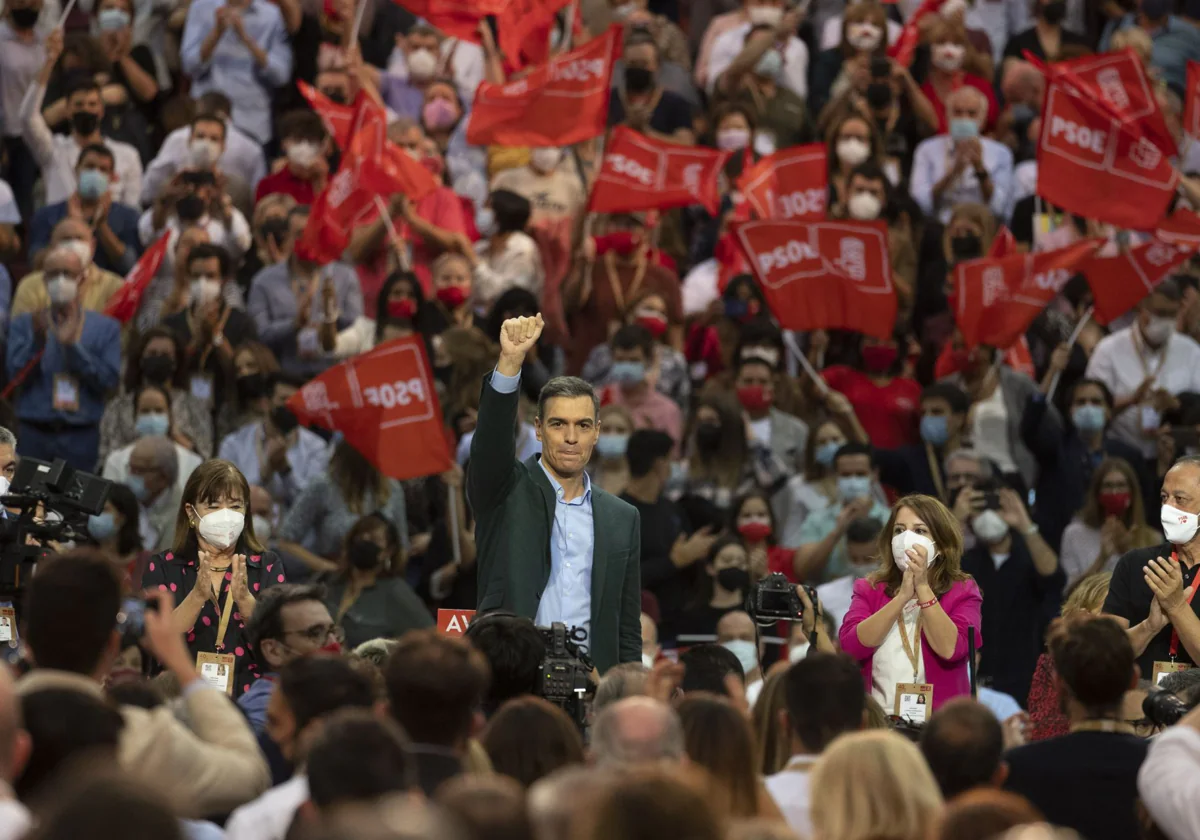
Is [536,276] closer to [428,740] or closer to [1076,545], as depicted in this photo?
[1076,545]

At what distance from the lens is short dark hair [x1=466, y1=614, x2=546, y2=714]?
6340mm

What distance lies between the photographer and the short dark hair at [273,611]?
6.67 metres

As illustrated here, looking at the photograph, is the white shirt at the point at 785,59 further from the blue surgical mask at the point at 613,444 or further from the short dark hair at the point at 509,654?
the short dark hair at the point at 509,654

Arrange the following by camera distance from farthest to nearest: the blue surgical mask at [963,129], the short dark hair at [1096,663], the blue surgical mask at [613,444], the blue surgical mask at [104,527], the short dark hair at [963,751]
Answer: the blue surgical mask at [963,129]
the blue surgical mask at [613,444]
the blue surgical mask at [104,527]
the short dark hair at [1096,663]
the short dark hair at [963,751]

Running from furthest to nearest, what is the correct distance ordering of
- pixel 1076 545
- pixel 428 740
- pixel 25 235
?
1. pixel 25 235
2. pixel 1076 545
3. pixel 428 740

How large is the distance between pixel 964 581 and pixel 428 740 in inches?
124

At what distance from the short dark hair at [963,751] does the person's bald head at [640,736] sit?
2.12 feet

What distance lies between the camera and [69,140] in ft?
50.0

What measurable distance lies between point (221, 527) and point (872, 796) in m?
3.61

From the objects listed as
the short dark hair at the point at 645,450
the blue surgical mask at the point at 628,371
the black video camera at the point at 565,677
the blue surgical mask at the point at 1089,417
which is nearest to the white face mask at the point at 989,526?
the blue surgical mask at the point at 1089,417

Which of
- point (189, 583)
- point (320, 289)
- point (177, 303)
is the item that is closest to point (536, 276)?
point (320, 289)

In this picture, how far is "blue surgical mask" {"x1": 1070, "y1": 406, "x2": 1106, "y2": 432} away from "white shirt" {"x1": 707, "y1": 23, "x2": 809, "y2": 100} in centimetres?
423

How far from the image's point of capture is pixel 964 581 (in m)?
7.85

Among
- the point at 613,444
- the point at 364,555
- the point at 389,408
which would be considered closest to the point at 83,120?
the point at 389,408
